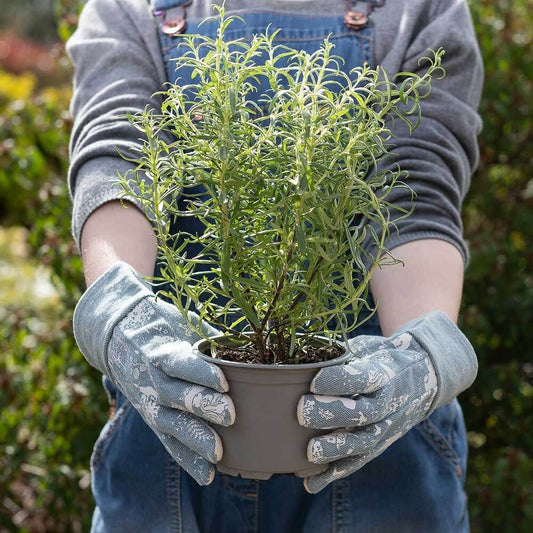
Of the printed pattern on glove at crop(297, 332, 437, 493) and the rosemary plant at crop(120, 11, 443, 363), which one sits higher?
the rosemary plant at crop(120, 11, 443, 363)

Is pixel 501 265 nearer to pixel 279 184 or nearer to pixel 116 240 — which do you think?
pixel 116 240

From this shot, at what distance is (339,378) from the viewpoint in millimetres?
961

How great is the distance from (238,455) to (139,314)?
0.23 meters

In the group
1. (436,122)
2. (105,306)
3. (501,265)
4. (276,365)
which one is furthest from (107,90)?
(501,265)

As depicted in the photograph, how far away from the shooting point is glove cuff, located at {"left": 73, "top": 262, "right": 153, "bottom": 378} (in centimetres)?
Result: 110

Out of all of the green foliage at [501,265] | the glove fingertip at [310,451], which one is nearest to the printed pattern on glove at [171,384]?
the glove fingertip at [310,451]

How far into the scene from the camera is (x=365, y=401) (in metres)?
1.00

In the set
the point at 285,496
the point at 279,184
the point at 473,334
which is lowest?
the point at 473,334

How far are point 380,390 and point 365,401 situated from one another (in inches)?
1.3

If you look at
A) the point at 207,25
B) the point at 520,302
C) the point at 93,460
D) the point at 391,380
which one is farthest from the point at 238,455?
the point at 520,302

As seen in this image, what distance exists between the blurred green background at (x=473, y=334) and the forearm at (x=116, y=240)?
82cm

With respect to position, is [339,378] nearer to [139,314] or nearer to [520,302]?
[139,314]

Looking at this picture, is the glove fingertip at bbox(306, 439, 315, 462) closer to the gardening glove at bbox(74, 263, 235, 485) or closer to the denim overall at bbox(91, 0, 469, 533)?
the gardening glove at bbox(74, 263, 235, 485)

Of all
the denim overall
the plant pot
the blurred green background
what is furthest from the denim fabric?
the blurred green background
